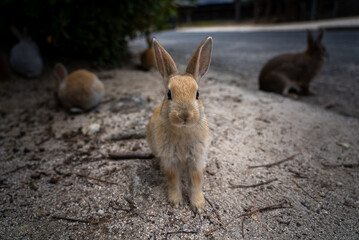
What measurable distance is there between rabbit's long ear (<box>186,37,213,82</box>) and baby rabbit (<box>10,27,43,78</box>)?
5150 mm

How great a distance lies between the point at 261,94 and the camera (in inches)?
195

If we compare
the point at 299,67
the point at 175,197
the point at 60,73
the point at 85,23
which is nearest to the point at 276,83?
the point at 299,67

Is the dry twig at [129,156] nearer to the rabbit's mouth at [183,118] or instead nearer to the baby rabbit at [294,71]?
the rabbit's mouth at [183,118]

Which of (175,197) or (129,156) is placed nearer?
(175,197)

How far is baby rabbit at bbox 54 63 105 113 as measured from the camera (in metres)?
4.13

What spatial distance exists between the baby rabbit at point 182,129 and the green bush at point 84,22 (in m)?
4.21

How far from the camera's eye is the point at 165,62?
7.22ft

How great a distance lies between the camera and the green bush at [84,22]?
536 cm

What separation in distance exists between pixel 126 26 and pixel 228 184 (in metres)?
5.67

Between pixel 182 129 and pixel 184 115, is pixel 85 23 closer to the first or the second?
pixel 182 129

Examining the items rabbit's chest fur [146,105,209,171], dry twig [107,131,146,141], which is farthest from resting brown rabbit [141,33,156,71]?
rabbit's chest fur [146,105,209,171]

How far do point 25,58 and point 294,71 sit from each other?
6.19 m

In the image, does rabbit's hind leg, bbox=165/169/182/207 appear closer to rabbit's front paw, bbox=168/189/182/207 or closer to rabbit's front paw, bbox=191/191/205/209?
rabbit's front paw, bbox=168/189/182/207

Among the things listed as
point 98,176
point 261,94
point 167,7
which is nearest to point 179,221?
point 98,176
